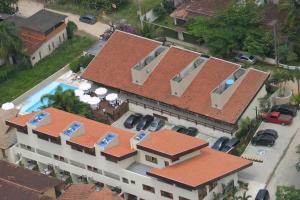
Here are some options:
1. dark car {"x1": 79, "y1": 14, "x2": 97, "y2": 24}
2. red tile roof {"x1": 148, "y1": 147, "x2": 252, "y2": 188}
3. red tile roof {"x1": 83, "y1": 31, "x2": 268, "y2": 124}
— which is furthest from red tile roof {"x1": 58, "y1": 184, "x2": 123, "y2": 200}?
dark car {"x1": 79, "y1": 14, "x2": 97, "y2": 24}

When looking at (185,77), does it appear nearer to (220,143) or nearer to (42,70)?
(220,143)

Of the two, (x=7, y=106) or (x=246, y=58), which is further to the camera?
(x=246, y=58)

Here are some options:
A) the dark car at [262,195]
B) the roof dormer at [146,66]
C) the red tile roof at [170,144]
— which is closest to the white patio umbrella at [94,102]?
the roof dormer at [146,66]

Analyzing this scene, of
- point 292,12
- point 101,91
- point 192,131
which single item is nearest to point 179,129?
point 192,131

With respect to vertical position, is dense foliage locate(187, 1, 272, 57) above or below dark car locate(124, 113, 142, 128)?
above

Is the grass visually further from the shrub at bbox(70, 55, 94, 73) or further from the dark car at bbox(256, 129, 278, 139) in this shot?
the dark car at bbox(256, 129, 278, 139)

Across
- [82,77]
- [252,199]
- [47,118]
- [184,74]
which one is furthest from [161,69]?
[252,199]

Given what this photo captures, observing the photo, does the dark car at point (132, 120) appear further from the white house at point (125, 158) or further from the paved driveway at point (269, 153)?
the paved driveway at point (269, 153)

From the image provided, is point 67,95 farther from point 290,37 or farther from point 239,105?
point 290,37
